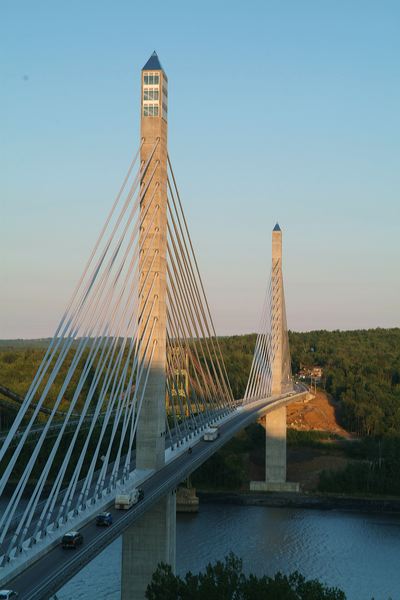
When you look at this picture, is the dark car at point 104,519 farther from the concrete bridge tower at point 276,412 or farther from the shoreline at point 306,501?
the concrete bridge tower at point 276,412

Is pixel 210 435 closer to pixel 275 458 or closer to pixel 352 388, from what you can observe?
pixel 275 458

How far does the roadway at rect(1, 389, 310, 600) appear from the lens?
1529cm

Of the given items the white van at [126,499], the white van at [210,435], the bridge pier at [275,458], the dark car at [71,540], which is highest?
the white van at [210,435]

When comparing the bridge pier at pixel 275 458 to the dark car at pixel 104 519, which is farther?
the bridge pier at pixel 275 458

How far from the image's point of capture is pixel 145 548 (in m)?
24.8

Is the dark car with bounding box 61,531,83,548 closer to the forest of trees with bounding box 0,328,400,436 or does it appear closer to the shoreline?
the shoreline

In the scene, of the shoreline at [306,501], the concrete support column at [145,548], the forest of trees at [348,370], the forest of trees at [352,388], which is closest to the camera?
the concrete support column at [145,548]

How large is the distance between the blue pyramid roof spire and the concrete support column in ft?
42.1

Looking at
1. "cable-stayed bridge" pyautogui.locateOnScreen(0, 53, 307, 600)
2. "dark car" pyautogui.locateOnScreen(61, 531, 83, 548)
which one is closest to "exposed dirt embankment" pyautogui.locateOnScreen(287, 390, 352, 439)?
"cable-stayed bridge" pyautogui.locateOnScreen(0, 53, 307, 600)

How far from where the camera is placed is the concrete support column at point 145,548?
2447cm

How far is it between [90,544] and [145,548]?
7418 millimetres

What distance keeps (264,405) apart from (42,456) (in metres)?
13.6

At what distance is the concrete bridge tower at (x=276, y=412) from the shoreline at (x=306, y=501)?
1377 mm

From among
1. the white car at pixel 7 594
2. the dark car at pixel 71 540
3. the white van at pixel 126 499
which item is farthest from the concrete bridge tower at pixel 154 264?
the white car at pixel 7 594
